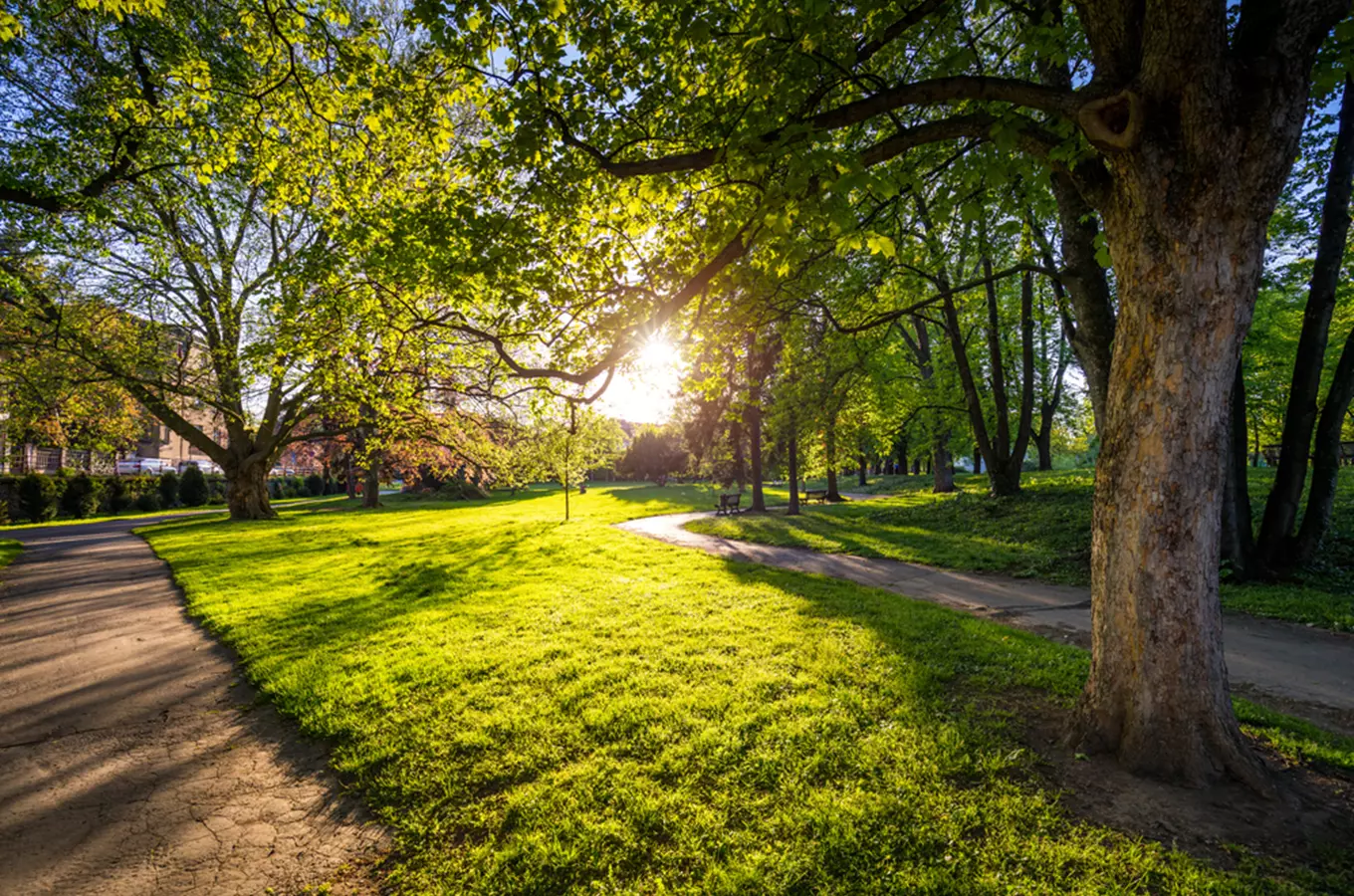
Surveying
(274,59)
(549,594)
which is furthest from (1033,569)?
(274,59)

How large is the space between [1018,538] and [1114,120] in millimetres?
10612

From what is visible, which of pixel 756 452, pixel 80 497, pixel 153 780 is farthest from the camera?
pixel 80 497

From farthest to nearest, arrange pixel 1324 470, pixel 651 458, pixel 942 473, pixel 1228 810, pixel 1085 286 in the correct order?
pixel 651 458, pixel 942 473, pixel 1324 470, pixel 1085 286, pixel 1228 810

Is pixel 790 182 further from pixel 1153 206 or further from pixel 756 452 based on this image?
pixel 756 452

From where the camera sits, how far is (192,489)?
32.7 metres

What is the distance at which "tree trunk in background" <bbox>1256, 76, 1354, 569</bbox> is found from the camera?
7406 mm

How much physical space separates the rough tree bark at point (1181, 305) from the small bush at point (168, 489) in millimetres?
42181

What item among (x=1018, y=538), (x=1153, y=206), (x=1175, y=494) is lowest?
(x=1018, y=538)

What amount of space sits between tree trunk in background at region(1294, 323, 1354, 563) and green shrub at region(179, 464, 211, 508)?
46.0 metres

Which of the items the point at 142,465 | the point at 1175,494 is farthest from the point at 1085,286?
the point at 142,465

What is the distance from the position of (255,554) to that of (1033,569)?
17233mm

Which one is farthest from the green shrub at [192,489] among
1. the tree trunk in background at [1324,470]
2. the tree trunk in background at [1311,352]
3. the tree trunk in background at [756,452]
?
the tree trunk in background at [1324,470]

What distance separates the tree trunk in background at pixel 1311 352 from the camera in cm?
741

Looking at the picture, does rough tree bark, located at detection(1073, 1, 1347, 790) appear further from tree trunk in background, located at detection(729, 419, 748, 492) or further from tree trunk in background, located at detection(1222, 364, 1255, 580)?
tree trunk in background, located at detection(729, 419, 748, 492)
